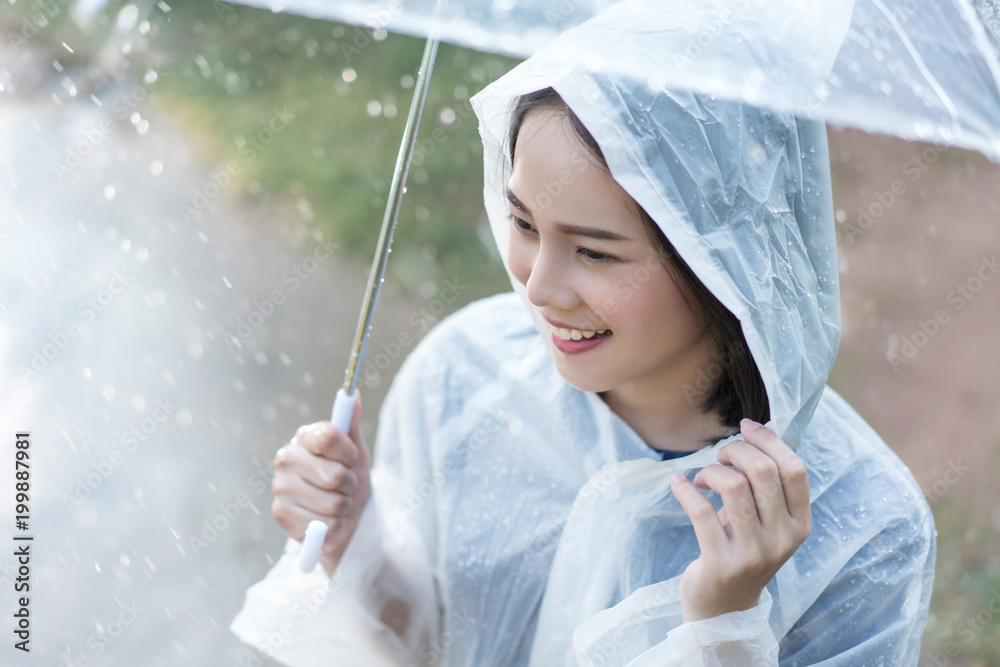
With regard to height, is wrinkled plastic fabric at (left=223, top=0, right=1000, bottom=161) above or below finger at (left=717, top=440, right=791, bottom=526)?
above

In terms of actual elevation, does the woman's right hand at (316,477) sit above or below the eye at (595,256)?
below

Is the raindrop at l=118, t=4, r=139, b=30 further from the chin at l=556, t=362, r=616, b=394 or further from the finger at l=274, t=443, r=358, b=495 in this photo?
the chin at l=556, t=362, r=616, b=394

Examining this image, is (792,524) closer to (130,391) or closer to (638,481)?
(638,481)

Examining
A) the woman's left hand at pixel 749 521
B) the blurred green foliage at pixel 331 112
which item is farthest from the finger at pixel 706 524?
the blurred green foliage at pixel 331 112

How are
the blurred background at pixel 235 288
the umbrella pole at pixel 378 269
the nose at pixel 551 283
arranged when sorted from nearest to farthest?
1. the nose at pixel 551 283
2. the umbrella pole at pixel 378 269
3. the blurred background at pixel 235 288

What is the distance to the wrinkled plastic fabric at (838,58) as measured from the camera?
113 centimetres

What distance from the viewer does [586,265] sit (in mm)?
1229

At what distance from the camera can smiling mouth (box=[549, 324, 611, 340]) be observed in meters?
1.29

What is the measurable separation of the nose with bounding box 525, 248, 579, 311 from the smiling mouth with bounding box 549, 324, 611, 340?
0.06 meters

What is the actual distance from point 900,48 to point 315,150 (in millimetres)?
3972

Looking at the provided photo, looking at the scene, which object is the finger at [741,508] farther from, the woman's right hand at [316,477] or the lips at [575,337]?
the woman's right hand at [316,477]

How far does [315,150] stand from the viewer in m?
4.78

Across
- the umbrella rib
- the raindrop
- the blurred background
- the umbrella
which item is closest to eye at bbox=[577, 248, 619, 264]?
the umbrella

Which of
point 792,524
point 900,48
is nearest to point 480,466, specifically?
point 792,524
